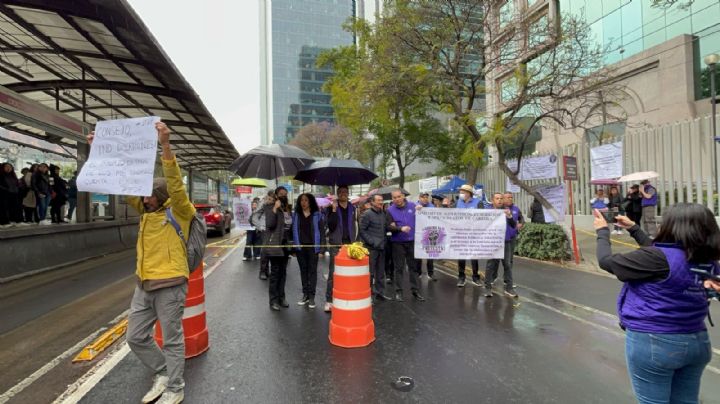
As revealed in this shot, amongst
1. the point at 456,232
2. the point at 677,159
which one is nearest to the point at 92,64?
the point at 456,232

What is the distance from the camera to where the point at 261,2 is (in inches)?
5231

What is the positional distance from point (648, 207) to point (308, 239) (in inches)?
367

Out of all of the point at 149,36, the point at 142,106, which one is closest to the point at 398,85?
the point at 149,36

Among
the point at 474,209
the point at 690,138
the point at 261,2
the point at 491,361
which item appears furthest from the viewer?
the point at 261,2

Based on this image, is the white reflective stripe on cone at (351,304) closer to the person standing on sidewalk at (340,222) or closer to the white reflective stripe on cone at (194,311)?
the white reflective stripe on cone at (194,311)

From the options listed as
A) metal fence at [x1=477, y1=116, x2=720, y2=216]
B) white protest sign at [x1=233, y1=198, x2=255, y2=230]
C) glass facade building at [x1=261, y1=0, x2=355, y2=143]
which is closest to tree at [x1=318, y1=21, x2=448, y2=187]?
white protest sign at [x1=233, y1=198, x2=255, y2=230]

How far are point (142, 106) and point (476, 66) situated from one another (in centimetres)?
1172

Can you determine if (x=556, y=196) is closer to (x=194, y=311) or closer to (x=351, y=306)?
(x=351, y=306)

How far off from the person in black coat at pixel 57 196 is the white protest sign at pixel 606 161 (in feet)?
55.1

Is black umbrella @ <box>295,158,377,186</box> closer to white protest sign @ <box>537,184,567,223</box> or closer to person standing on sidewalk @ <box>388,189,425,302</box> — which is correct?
person standing on sidewalk @ <box>388,189,425,302</box>

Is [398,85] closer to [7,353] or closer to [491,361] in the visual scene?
[491,361]

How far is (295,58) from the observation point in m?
121

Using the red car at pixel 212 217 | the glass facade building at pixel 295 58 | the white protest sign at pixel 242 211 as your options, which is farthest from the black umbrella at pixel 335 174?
the glass facade building at pixel 295 58

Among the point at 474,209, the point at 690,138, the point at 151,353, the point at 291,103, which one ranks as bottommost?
the point at 151,353
